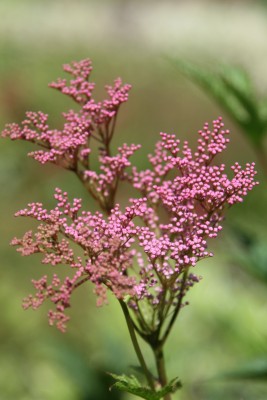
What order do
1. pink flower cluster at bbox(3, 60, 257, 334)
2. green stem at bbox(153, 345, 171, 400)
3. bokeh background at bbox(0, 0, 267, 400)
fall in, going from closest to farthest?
pink flower cluster at bbox(3, 60, 257, 334) < green stem at bbox(153, 345, 171, 400) < bokeh background at bbox(0, 0, 267, 400)

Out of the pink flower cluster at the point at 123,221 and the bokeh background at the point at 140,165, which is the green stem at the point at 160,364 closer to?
the pink flower cluster at the point at 123,221

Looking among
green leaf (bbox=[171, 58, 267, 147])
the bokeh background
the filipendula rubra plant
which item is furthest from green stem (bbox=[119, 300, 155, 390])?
green leaf (bbox=[171, 58, 267, 147])

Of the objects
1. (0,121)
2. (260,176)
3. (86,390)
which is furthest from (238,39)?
(86,390)

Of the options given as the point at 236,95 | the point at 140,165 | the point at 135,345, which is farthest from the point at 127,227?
the point at 140,165

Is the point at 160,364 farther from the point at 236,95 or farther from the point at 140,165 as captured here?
the point at 140,165

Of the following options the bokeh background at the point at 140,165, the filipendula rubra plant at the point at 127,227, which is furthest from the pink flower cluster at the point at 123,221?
the bokeh background at the point at 140,165

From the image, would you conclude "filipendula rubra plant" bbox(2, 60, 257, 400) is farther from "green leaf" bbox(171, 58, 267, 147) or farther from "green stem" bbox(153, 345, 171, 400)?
"green leaf" bbox(171, 58, 267, 147)

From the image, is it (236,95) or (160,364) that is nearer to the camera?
(160,364)
